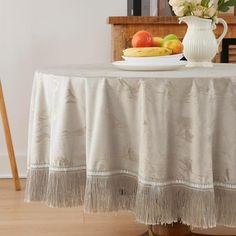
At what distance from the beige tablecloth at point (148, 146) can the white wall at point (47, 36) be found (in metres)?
1.68

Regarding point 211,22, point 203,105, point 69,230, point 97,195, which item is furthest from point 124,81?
point 69,230

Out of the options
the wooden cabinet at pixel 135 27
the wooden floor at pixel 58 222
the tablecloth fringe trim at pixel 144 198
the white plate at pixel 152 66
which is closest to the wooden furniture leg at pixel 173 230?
the wooden floor at pixel 58 222

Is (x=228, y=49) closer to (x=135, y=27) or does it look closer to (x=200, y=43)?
(x=135, y=27)

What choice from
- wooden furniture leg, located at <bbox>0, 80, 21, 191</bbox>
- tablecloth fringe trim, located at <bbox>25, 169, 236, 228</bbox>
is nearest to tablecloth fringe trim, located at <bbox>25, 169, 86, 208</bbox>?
tablecloth fringe trim, located at <bbox>25, 169, 236, 228</bbox>

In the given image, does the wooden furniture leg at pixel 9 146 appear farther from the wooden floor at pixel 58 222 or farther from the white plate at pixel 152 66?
the white plate at pixel 152 66

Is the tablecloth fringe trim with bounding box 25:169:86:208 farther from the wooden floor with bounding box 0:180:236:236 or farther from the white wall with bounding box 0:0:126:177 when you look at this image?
the white wall with bounding box 0:0:126:177

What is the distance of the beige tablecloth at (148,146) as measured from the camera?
5.44 ft

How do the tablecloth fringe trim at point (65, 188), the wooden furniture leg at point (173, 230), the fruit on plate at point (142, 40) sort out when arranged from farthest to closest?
the wooden furniture leg at point (173, 230) → the fruit on plate at point (142, 40) → the tablecloth fringe trim at point (65, 188)

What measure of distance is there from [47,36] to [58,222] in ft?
4.18

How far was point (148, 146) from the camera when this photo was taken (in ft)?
5.45

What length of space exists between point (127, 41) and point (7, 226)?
3.78 feet

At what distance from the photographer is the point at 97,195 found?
5.64 ft

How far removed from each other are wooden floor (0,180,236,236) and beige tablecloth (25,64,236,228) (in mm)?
786

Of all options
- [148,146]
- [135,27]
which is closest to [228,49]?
[135,27]
